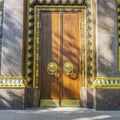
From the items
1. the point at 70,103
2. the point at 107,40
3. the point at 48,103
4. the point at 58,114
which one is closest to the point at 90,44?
the point at 107,40

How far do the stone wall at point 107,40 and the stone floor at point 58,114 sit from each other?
1.25 metres

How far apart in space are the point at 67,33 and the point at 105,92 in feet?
7.57

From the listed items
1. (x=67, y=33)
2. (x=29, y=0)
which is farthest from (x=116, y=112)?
(x=29, y=0)

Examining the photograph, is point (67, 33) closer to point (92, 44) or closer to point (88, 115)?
point (92, 44)

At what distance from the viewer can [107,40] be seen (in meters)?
8.80

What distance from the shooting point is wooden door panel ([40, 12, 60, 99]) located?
362 inches

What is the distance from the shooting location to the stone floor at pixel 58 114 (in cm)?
720

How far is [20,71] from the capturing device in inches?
344

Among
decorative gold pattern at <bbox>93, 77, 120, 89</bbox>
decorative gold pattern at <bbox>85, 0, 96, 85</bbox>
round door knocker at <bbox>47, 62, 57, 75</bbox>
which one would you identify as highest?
decorative gold pattern at <bbox>85, 0, 96, 85</bbox>

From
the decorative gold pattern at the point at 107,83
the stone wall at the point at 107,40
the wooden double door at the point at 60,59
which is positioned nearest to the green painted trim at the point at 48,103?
the wooden double door at the point at 60,59

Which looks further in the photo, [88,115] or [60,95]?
[60,95]

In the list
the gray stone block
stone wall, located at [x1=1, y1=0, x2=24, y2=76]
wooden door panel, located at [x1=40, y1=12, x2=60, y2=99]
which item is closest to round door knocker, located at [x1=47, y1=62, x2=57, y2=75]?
wooden door panel, located at [x1=40, y1=12, x2=60, y2=99]

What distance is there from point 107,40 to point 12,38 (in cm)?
294

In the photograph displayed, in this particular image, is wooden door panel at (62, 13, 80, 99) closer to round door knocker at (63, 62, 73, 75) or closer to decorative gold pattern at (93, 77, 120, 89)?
round door knocker at (63, 62, 73, 75)
